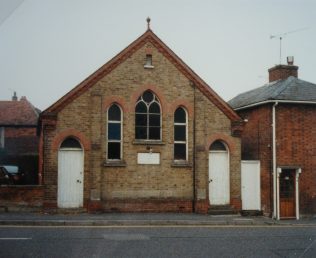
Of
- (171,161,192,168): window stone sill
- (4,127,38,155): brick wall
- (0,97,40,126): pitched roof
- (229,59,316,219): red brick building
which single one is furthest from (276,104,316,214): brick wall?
(4,127,38,155): brick wall

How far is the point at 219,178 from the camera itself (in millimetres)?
22031

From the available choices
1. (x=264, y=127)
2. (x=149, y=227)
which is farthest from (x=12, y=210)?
(x=264, y=127)

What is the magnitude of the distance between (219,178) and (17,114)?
83.5 ft

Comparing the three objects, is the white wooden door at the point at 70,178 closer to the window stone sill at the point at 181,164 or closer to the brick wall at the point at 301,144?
the window stone sill at the point at 181,164

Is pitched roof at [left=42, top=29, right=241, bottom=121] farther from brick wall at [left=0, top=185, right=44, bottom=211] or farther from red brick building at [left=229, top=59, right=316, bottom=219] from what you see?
brick wall at [left=0, top=185, right=44, bottom=211]

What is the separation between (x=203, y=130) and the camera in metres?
21.8

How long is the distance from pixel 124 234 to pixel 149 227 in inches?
89.2

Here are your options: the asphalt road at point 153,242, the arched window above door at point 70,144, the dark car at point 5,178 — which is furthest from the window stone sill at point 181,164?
the dark car at point 5,178

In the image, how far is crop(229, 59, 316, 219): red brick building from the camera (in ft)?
72.5

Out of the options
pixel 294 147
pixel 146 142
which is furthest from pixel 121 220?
pixel 294 147

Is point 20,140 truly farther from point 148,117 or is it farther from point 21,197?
point 148,117

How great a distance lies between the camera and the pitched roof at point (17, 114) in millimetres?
A: 40250

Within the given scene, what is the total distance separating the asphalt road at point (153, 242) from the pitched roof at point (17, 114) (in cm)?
2657

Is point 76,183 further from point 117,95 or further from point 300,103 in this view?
point 300,103
